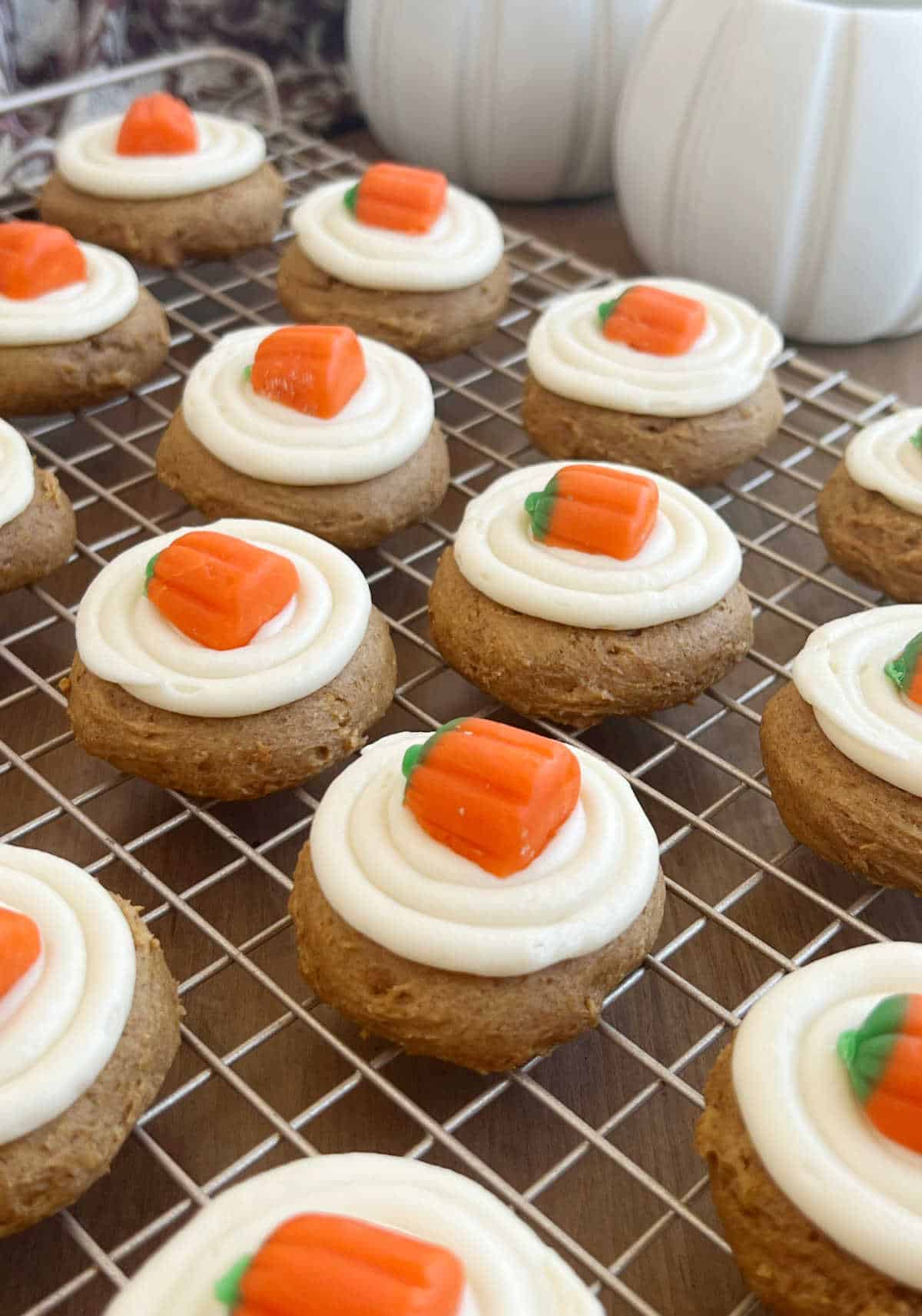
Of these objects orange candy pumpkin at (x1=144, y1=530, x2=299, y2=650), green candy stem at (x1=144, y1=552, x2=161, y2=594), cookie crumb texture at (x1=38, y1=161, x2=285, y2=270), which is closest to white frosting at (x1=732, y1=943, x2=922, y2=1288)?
orange candy pumpkin at (x1=144, y1=530, x2=299, y2=650)

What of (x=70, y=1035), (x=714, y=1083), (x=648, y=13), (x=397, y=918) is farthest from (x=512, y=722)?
(x=648, y=13)

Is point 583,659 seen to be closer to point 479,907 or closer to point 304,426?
point 479,907

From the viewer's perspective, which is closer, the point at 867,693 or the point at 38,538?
the point at 867,693

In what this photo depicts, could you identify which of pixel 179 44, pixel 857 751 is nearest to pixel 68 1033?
pixel 857 751

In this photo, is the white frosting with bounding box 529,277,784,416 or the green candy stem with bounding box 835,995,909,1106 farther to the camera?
the white frosting with bounding box 529,277,784,416

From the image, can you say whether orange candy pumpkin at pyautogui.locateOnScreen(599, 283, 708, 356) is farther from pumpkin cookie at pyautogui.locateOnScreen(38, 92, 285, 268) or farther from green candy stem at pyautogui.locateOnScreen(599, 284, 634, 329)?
pumpkin cookie at pyautogui.locateOnScreen(38, 92, 285, 268)

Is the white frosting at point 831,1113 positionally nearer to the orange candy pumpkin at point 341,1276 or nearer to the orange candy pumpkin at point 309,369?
the orange candy pumpkin at point 341,1276
